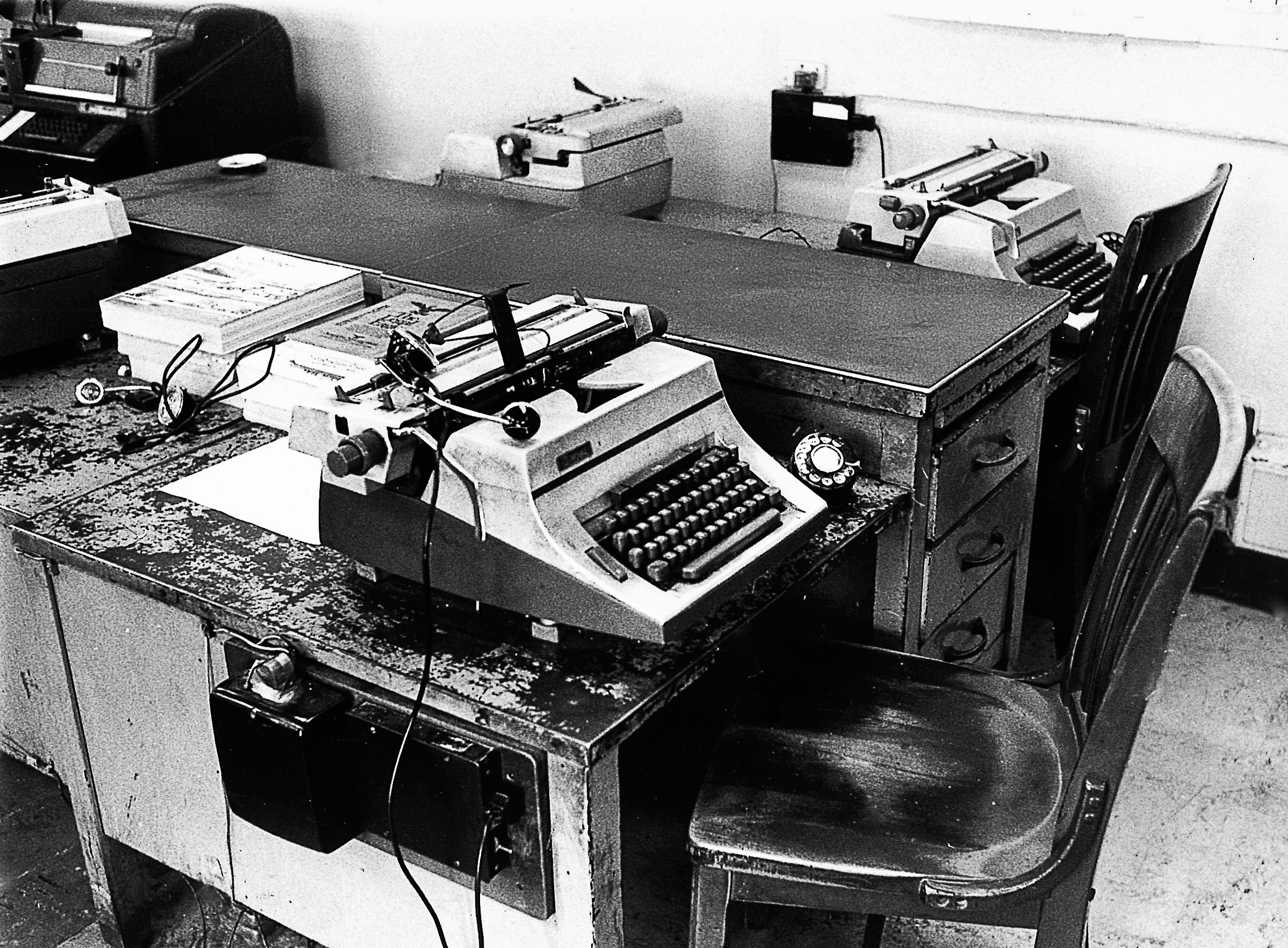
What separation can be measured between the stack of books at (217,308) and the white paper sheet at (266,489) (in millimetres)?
200

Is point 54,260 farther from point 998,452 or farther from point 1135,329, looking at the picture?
point 1135,329

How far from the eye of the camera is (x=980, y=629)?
2098mm

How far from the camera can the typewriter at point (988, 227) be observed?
2371 mm

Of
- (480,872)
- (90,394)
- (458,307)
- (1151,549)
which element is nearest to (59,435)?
(90,394)

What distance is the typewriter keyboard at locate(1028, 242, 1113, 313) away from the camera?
2414 millimetres

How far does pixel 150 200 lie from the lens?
103 inches

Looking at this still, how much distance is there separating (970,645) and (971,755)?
521mm

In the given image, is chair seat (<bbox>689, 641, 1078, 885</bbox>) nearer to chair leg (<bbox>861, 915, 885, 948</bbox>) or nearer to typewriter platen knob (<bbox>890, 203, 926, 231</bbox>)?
chair leg (<bbox>861, 915, 885, 948</bbox>)

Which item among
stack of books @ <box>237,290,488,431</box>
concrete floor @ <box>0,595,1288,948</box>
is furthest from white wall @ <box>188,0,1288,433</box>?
stack of books @ <box>237,290,488,431</box>

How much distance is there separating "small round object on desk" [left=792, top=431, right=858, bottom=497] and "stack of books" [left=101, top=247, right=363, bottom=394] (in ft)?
2.78

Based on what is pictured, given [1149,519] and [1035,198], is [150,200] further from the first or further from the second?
[1149,519]

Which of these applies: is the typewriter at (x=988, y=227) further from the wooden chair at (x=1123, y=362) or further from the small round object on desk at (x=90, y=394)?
the small round object on desk at (x=90, y=394)

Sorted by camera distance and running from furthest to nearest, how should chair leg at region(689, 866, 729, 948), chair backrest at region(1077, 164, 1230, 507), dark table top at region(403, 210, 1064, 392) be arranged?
chair backrest at region(1077, 164, 1230, 507)
dark table top at region(403, 210, 1064, 392)
chair leg at region(689, 866, 729, 948)

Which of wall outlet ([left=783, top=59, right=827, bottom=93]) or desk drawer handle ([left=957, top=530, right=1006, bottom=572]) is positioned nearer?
desk drawer handle ([left=957, top=530, right=1006, bottom=572])
